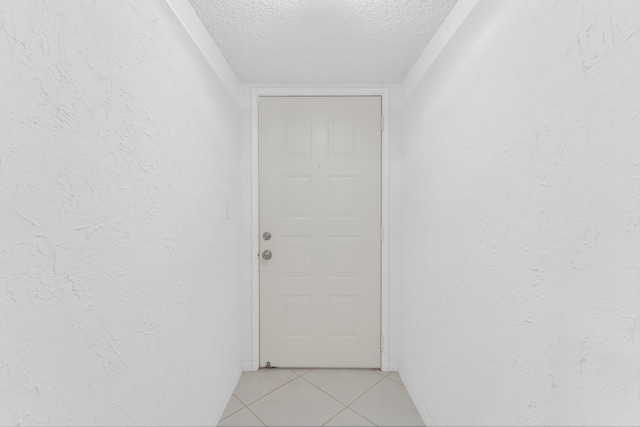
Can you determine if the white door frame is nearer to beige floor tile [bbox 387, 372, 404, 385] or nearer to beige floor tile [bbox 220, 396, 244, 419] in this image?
beige floor tile [bbox 387, 372, 404, 385]

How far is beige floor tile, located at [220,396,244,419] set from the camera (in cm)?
193

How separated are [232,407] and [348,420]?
71cm

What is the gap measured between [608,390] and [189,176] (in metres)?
1.51

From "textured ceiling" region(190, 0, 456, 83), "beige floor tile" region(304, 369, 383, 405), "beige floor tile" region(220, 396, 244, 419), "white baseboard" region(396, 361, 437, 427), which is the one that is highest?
"textured ceiling" region(190, 0, 456, 83)

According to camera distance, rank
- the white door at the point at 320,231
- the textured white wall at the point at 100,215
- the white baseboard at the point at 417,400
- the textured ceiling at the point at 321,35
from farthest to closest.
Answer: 1. the white door at the point at 320,231
2. the white baseboard at the point at 417,400
3. the textured ceiling at the point at 321,35
4. the textured white wall at the point at 100,215

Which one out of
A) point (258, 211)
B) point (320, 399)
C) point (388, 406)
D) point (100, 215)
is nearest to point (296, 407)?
point (320, 399)

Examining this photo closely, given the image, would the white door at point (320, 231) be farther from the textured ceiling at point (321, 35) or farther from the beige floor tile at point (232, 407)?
the beige floor tile at point (232, 407)

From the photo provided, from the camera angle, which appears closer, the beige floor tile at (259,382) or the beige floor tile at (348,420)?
the beige floor tile at (348,420)

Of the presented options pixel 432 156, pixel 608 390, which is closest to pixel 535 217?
pixel 608 390

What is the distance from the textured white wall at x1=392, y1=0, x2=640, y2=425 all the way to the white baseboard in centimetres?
14

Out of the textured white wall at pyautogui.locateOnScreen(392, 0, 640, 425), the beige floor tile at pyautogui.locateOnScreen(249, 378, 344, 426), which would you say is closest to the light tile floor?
the beige floor tile at pyautogui.locateOnScreen(249, 378, 344, 426)

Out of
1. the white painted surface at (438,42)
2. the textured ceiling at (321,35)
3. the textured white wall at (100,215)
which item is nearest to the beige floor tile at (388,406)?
the textured white wall at (100,215)

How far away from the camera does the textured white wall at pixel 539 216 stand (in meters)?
0.68

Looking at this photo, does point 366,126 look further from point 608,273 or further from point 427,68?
point 608,273
